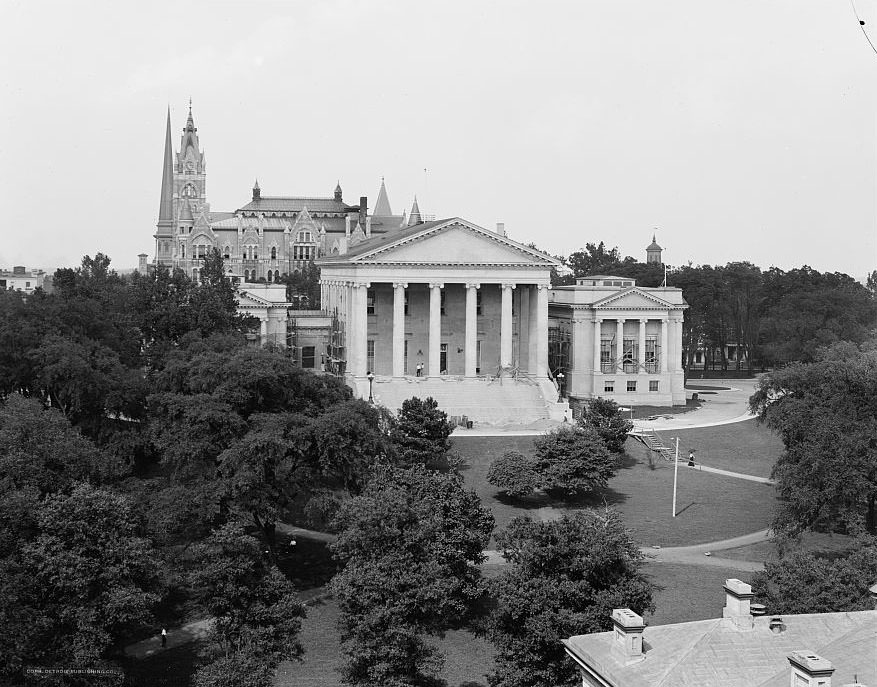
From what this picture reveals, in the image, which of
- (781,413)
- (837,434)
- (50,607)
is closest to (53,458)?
(50,607)

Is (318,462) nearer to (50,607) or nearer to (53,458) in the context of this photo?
(53,458)

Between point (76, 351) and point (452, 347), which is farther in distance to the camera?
point (452, 347)

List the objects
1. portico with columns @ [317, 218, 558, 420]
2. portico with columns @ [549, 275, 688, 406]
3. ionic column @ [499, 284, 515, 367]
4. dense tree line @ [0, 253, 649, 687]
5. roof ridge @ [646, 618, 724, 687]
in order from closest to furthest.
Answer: roof ridge @ [646, 618, 724, 687]
dense tree line @ [0, 253, 649, 687]
portico with columns @ [317, 218, 558, 420]
ionic column @ [499, 284, 515, 367]
portico with columns @ [549, 275, 688, 406]

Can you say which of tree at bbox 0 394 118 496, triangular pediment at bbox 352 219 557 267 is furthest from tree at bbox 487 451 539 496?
triangular pediment at bbox 352 219 557 267

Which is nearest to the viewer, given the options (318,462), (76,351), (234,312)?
(318,462)

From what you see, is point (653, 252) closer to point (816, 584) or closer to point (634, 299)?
point (634, 299)

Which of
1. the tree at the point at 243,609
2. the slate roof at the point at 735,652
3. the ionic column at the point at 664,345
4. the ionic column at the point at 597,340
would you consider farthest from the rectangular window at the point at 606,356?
the slate roof at the point at 735,652

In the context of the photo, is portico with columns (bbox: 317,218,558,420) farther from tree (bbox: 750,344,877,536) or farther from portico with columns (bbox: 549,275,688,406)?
tree (bbox: 750,344,877,536)

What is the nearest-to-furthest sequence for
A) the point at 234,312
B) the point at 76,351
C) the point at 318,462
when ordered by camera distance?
the point at 318,462
the point at 76,351
the point at 234,312
